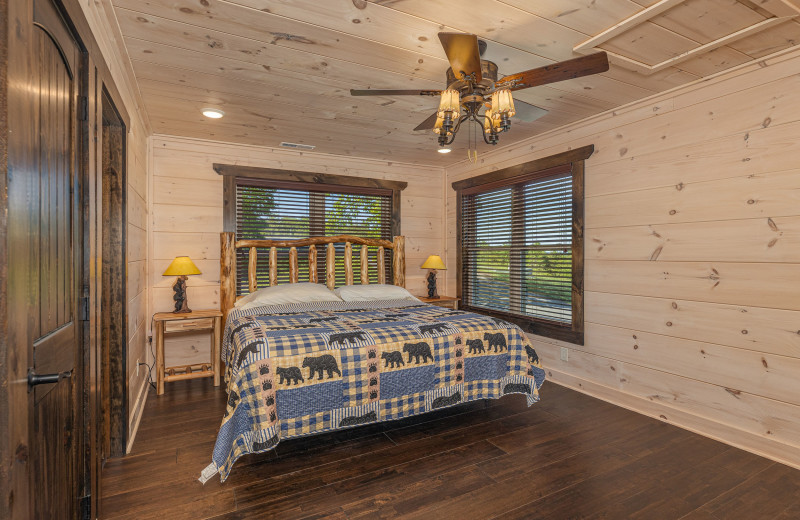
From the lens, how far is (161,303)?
4.03 meters

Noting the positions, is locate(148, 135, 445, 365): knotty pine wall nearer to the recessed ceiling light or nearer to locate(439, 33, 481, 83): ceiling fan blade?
the recessed ceiling light

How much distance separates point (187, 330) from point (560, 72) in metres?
3.58

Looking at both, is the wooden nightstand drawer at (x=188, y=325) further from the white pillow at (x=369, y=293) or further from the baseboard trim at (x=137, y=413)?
the white pillow at (x=369, y=293)

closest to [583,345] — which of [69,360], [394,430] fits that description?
[394,430]

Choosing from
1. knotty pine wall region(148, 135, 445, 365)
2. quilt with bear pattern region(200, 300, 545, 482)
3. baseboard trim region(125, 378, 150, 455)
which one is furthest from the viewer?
knotty pine wall region(148, 135, 445, 365)

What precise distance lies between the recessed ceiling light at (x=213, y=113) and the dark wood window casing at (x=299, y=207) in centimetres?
89

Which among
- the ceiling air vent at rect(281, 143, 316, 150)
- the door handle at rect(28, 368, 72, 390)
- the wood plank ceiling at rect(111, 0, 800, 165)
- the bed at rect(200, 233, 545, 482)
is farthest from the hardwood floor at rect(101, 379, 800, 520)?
the ceiling air vent at rect(281, 143, 316, 150)

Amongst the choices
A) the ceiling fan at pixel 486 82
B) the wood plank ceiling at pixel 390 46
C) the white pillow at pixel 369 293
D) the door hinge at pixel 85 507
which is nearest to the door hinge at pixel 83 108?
the wood plank ceiling at pixel 390 46

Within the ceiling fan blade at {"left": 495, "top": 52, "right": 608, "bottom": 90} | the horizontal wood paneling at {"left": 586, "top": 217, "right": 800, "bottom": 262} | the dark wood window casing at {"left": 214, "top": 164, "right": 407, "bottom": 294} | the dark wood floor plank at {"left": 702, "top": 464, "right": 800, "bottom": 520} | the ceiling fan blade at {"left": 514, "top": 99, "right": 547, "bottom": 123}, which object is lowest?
the dark wood floor plank at {"left": 702, "top": 464, "right": 800, "bottom": 520}

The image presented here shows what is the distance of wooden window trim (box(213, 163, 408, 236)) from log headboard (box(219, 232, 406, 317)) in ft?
0.79

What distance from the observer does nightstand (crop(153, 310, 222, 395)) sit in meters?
3.54

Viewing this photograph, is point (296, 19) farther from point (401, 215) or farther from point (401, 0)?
point (401, 215)

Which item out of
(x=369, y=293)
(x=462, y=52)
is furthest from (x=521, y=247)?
(x=462, y=52)

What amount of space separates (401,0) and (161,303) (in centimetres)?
358
